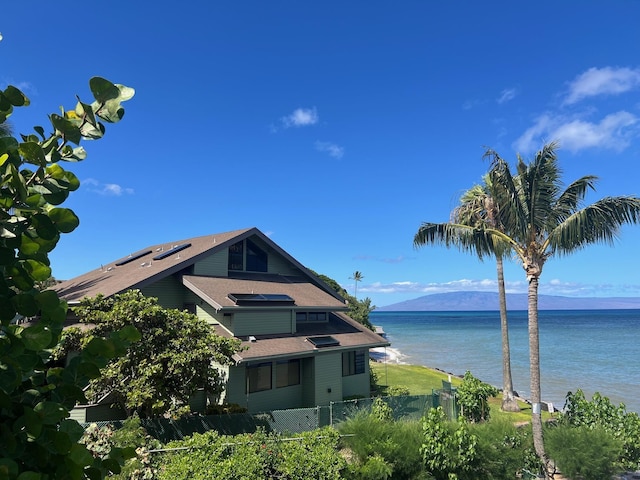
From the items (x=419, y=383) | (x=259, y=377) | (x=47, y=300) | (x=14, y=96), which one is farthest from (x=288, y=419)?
(x=419, y=383)

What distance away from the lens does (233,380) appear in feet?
56.4

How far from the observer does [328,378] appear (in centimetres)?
2058

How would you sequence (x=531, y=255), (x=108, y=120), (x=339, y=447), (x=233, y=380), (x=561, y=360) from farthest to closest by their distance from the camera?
(x=561, y=360) < (x=233, y=380) < (x=531, y=255) < (x=339, y=447) < (x=108, y=120)

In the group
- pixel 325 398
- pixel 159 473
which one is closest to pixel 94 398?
pixel 159 473

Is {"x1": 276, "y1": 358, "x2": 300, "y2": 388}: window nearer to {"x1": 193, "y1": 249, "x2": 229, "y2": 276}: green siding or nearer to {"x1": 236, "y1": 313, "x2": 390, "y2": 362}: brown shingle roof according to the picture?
{"x1": 236, "y1": 313, "x2": 390, "y2": 362}: brown shingle roof

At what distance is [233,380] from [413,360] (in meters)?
42.5

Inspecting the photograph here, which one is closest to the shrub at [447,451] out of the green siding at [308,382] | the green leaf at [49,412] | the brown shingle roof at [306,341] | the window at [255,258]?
the brown shingle roof at [306,341]

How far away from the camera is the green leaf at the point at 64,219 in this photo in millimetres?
2014

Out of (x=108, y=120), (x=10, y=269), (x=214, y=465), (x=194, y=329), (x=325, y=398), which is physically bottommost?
(x=325, y=398)

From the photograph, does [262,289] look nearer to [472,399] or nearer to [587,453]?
[472,399]

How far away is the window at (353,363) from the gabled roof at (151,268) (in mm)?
3313

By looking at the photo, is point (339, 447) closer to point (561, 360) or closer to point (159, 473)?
point (159, 473)

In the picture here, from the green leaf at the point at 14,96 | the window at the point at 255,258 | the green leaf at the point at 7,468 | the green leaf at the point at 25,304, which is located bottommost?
the green leaf at the point at 7,468

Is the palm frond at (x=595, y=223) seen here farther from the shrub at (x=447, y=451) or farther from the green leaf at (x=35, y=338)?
the green leaf at (x=35, y=338)
